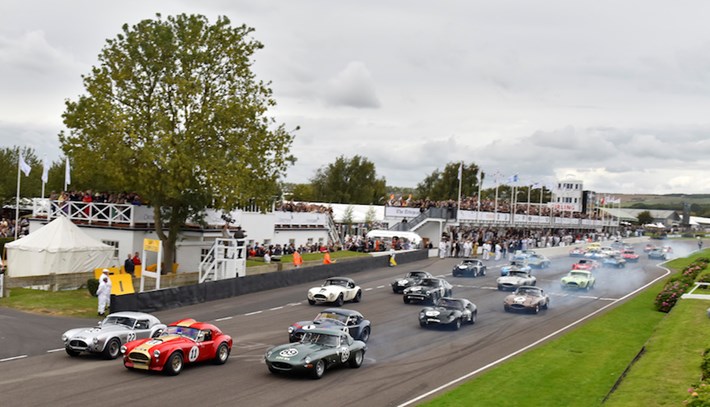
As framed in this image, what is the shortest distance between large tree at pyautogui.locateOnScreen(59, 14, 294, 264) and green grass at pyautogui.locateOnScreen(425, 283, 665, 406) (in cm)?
1854

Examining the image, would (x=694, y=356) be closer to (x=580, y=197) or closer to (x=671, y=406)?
(x=671, y=406)

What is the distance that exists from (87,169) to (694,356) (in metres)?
29.0

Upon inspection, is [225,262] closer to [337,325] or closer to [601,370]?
[337,325]

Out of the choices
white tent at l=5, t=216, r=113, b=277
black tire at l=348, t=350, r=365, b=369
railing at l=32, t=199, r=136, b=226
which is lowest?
black tire at l=348, t=350, r=365, b=369

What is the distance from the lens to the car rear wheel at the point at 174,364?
1734 cm

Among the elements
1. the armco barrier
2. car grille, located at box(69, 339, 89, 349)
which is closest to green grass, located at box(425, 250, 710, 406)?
car grille, located at box(69, 339, 89, 349)

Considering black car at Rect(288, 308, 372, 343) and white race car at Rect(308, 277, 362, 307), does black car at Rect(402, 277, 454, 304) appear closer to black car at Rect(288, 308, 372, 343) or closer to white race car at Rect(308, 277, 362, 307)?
white race car at Rect(308, 277, 362, 307)


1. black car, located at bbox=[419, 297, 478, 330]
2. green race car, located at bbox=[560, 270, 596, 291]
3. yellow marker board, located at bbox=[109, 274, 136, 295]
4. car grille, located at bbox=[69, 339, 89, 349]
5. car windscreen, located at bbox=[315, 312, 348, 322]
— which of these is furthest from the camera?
green race car, located at bbox=[560, 270, 596, 291]

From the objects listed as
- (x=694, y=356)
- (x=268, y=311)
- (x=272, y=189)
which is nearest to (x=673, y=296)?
(x=694, y=356)

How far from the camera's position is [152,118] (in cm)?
3388

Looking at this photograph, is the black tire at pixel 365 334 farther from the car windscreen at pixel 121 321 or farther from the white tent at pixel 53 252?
the white tent at pixel 53 252

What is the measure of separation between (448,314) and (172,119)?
1800 centimetres

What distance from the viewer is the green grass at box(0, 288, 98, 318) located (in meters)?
27.3

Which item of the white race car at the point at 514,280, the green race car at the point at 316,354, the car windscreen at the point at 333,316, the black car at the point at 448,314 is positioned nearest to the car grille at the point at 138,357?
the green race car at the point at 316,354
